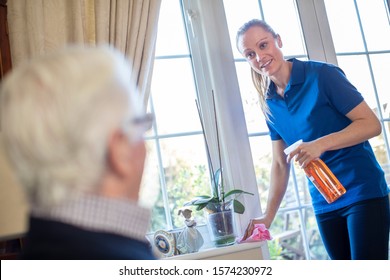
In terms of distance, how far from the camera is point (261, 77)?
227 centimetres

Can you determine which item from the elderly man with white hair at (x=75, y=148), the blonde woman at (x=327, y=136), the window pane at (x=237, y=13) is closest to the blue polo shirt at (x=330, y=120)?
the blonde woman at (x=327, y=136)

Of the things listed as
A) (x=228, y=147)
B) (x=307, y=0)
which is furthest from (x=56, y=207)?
(x=307, y=0)

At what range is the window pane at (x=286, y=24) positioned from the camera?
9.04 ft

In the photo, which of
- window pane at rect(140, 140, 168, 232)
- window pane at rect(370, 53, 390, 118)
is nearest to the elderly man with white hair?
window pane at rect(140, 140, 168, 232)

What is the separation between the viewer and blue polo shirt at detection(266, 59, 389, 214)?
6.33 ft

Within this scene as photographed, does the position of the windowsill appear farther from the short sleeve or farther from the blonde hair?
the blonde hair

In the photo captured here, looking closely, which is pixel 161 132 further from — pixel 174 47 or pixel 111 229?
pixel 111 229

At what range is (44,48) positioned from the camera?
200cm

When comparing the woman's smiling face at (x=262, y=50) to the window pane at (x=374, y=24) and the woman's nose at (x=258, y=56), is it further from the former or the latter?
the window pane at (x=374, y=24)

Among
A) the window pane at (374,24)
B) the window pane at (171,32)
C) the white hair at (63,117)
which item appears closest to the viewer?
the white hair at (63,117)

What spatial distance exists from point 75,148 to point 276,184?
1.65 m

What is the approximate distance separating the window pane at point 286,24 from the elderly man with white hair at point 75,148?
2127 millimetres

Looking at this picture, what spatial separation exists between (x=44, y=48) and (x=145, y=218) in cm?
140

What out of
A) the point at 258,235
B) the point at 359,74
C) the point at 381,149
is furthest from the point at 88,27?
the point at 381,149
